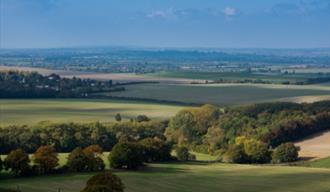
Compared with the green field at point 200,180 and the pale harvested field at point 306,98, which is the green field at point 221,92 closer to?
the pale harvested field at point 306,98

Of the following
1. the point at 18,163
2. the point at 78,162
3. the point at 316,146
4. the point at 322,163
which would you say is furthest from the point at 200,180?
the point at 316,146

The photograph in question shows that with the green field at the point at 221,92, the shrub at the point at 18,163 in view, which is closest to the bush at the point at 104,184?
the shrub at the point at 18,163

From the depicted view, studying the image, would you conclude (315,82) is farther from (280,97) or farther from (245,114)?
(245,114)

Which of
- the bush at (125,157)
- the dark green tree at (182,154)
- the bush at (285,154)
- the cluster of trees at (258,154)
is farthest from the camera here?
the bush at (285,154)

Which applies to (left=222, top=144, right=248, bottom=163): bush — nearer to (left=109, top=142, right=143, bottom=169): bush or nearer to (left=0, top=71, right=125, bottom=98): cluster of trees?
(left=109, top=142, right=143, bottom=169): bush

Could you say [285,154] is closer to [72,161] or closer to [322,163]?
[322,163]

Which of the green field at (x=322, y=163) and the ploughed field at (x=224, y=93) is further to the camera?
the ploughed field at (x=224, y=93)
